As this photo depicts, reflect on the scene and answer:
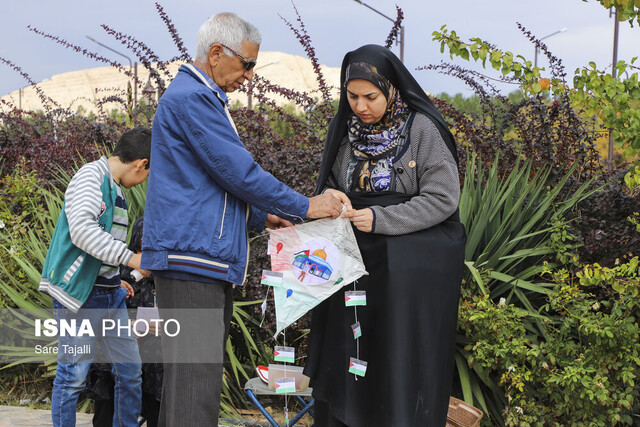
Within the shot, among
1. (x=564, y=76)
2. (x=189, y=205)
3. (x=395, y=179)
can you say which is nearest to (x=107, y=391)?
(x=189, y=205)

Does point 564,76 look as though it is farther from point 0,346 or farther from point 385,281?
point 0,346

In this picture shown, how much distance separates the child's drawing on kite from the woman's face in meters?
0.61

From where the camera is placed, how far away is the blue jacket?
8.58ft

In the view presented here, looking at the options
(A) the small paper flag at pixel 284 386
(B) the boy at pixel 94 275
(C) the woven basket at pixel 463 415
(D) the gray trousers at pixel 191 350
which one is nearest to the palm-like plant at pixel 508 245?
(C) the woven basket at pixel 463 415

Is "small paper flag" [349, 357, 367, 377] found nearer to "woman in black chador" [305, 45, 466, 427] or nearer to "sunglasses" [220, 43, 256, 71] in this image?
"woman in black chador" [305, 45, 466, 427]

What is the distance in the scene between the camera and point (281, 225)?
10.9 feet

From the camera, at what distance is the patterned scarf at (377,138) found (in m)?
2.96

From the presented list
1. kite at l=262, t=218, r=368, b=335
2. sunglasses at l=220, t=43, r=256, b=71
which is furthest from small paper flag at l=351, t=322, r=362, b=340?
sunglasses at l=220, t=43, r=256, b=71

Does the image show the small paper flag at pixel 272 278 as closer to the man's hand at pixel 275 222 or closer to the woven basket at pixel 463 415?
the man's hand at pixel 275 222

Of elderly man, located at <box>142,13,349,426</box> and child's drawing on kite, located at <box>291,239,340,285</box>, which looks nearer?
elderly man, located at <box>142,13,349,426</box>

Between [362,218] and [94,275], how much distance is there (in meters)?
1.55

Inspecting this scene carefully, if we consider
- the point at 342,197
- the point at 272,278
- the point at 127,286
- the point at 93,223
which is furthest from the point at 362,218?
the point at 127,286

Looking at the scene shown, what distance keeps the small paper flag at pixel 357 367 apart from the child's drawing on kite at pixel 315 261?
0.40 metres

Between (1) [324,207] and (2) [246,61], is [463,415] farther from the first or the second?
(2) [246,61]
